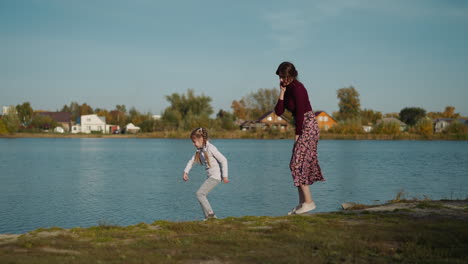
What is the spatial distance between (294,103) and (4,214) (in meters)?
9.32

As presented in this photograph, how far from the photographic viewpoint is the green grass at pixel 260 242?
4992mm

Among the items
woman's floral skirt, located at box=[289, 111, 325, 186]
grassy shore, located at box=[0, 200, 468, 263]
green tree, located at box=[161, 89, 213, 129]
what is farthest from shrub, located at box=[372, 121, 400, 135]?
woman's floral skirt, located at box=[289, 111, 325, 186]

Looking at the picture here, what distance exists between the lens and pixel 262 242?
18.8 ft

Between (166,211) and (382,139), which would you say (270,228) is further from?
(382,139)

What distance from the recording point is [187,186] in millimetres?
19016

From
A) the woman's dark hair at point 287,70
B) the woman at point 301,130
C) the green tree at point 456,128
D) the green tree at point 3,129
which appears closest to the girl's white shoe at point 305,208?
the woman at point 301,130

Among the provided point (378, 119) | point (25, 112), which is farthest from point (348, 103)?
point (25, 112)

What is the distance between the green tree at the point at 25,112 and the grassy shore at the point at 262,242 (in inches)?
4997

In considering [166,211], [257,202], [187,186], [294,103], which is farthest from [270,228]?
[187,186]

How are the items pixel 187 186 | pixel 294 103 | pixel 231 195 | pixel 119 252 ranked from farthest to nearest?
pixel 187 186 → pixel 231 195 → pixel 294 103 → pixel 119 252

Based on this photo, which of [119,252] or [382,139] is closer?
[119,252]

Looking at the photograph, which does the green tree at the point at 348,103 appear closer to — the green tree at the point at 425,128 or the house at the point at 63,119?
the green tree at the point at 425,128

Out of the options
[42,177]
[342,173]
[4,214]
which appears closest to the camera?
[4,214]

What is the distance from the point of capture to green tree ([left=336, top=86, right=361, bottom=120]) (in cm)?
11831
